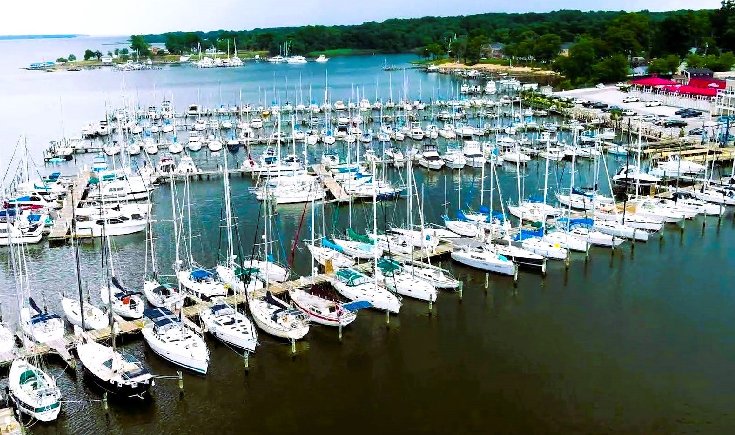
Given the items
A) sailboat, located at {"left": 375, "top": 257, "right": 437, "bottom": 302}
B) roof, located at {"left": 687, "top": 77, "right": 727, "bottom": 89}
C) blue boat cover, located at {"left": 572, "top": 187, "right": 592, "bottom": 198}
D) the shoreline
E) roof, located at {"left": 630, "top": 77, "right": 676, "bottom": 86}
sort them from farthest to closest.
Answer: the shoreline
roof, located at {"left": 630, "top": 77, "right": 676, "bottom": 86}
roof, located at {"left": 687, "top": 77, "right": 727, "bottom": 89}
blue boat cover, located at {"left": 572, "top": 187, "right": 592, "bottom": 198}
sailboat, located at {"left": 375, "top": 257, "right": 437, "bottom": 302}

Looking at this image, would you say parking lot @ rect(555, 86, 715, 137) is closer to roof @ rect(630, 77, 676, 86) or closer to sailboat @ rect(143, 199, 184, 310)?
roof @ rect(630, 77, 676, 86)

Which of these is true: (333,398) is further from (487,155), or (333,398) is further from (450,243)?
(487,155)

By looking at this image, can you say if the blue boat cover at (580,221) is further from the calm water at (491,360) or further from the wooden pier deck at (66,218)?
the wooden pier deck at (66,218)

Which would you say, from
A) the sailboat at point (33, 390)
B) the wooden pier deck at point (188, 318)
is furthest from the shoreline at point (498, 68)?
the sailboat at point (33, 390)

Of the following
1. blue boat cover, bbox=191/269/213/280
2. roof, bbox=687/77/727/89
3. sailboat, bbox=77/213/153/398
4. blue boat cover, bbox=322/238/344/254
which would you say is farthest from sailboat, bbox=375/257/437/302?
roof, bbox=687/77/727/89

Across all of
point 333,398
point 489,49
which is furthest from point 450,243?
point 489,49
